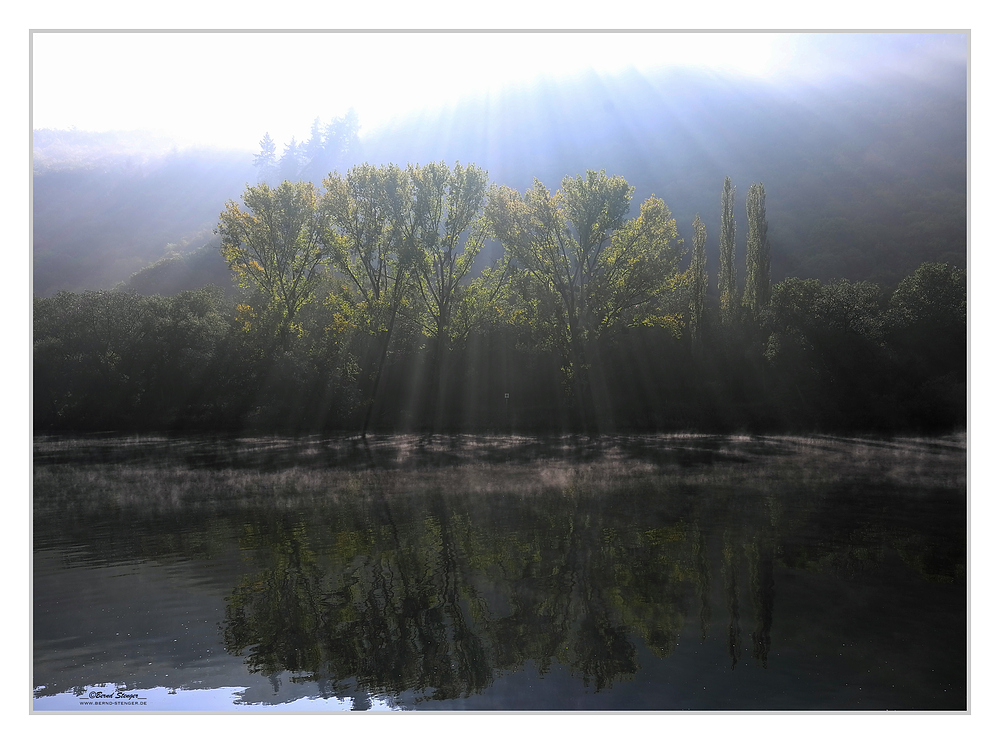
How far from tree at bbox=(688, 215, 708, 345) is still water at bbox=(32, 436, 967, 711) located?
600 inches

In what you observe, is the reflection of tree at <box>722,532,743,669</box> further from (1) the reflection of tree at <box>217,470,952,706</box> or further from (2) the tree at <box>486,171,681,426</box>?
(2) the tree at <box>486,171,681,426</box>

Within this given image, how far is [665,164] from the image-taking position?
191ft

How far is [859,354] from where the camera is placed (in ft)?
71.2

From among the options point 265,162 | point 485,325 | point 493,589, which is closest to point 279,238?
point 485,325

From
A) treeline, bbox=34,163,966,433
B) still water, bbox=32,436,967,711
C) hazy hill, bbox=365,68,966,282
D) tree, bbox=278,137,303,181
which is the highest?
tree, bbox=278,137,303,181

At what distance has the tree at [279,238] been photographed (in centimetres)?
2906

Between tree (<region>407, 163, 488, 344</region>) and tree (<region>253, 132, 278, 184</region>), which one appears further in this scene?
tree (<region>253, 132, 278, 184</region>)

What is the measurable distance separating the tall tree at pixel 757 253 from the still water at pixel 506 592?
1738cm

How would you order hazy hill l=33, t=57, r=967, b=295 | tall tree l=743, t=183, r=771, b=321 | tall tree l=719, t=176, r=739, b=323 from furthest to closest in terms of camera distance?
tall tree l=719, t=176, r=739, b=323 < tall tree l=743, t=183, r=771, b=321 < hazy hill l=33, t=57, r=967, b=295

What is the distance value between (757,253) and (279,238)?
24549 mm

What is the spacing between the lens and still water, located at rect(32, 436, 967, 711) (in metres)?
5.23

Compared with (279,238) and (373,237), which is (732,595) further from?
(279,238)

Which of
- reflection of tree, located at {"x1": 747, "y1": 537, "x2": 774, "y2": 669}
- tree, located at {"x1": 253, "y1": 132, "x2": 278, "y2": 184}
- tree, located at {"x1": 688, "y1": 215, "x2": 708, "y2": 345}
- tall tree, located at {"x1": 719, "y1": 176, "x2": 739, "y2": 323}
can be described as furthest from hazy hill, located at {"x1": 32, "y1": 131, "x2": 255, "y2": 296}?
tall tree, located at {"x1": 719, "y1": 176, "x2": 739, "y2": 323}

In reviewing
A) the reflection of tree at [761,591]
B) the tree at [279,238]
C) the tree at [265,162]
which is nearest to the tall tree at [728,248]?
the tree at [279,238]
